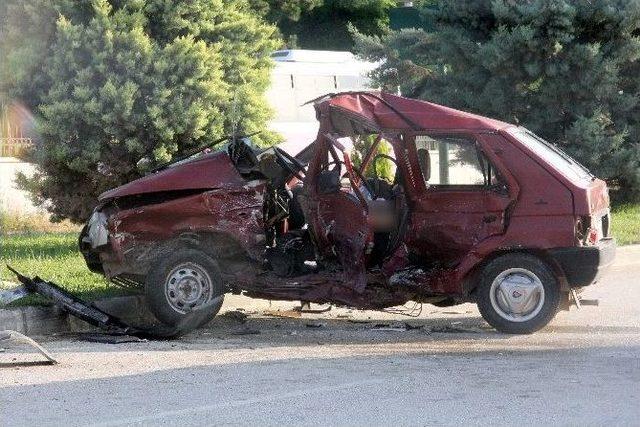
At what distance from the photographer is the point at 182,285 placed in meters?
10.1

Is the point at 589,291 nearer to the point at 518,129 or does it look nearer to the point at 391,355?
the point at 518,129

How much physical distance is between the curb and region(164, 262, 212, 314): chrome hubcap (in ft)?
2.39

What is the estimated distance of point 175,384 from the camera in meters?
7.70

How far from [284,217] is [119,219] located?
4.69 feet

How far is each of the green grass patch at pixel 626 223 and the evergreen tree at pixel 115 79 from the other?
5327 mm

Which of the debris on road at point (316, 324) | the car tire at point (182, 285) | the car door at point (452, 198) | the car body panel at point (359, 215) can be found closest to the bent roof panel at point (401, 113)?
the car body panel at point (359, 215)

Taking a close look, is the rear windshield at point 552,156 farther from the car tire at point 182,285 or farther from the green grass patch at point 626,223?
the green grass patch at point 626,223

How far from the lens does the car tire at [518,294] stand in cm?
976

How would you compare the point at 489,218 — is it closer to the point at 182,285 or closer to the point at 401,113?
the point at 401,113

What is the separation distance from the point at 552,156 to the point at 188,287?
10.6 feet

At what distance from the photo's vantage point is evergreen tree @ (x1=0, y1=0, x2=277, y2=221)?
1359 cm

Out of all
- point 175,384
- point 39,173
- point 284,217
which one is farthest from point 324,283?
point 39,173

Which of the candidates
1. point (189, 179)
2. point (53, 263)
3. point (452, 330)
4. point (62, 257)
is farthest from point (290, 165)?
point (62, 257)

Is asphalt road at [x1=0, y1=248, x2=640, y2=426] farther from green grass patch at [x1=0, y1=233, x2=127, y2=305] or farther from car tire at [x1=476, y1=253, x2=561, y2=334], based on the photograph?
green grass patch at [x1=0, y1=233, x2=127, y2=305]
